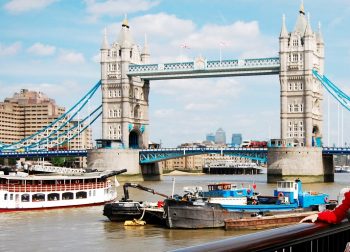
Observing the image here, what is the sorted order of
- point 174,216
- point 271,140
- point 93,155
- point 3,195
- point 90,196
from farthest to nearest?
point 93,155 < point 271,140 < point 90,196 < point 3,195 < point 174,216

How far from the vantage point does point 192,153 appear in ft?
266

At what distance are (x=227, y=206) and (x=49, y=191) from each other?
41.2 ft

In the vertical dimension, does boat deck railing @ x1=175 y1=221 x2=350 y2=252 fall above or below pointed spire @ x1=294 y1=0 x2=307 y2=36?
below

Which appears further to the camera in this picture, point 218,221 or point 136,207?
point 136,207

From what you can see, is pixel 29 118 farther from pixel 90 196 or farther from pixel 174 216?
pixel 174 216

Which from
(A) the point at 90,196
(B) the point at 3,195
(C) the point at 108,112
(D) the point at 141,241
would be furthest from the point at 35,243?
(C) the point at 108,112

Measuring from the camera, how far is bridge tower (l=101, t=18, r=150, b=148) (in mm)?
86688

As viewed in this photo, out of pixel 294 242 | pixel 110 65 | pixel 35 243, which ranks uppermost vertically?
pixel 110 65

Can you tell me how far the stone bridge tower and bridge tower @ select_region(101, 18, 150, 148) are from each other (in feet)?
65.1

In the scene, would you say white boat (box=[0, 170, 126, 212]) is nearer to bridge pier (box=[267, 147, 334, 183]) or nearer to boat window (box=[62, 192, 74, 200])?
boat window (box=[62, 192, 74, 200])

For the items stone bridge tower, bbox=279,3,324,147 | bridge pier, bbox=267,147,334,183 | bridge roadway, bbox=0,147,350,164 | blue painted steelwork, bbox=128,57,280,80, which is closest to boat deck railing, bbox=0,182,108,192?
bridge pier, bbox=267,147,334,183

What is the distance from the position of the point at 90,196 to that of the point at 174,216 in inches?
526

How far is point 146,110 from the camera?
303 ft

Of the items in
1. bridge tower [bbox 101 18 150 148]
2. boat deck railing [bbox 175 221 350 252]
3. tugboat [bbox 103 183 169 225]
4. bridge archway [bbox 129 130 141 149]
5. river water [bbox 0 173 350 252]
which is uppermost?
bridge tower [bbox 101 18 150 148]
